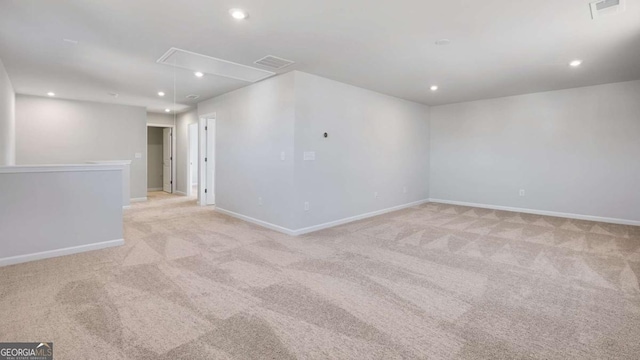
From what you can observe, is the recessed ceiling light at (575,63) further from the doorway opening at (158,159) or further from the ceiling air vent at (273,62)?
the doorway opening at (158,159)

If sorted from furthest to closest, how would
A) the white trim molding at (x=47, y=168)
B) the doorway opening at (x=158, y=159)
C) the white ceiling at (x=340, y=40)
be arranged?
the doorway opening at (x=158, y=159), the white trim molding at (x=47, y=168), the white ceiling at (x=340, y=40)

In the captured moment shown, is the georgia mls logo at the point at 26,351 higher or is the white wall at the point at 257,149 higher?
the white wall at the point at 257,149

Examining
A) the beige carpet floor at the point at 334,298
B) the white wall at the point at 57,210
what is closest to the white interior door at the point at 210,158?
the beige carpet floor at the point at 334,298

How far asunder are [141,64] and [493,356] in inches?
Result: 200

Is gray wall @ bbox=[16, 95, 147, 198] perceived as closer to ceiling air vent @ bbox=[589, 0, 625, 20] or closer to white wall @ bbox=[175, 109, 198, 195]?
white wall @ bbox=[175, 109, 198, 195]

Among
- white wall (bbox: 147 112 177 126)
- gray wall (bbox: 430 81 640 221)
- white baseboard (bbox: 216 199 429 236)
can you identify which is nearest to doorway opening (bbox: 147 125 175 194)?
white wall (bbox: 147 112 177 126)

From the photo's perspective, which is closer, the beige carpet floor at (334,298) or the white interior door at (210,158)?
the beige carpet floor at (334,298)

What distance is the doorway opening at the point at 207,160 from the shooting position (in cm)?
720

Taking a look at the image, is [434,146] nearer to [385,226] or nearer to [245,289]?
[385,226]

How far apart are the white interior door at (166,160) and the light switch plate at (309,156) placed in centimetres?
645

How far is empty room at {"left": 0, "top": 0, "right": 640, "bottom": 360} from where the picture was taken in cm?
218

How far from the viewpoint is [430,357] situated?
182cm

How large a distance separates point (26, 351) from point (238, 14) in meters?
2.92

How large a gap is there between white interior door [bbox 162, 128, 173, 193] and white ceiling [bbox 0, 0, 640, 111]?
166 inches
